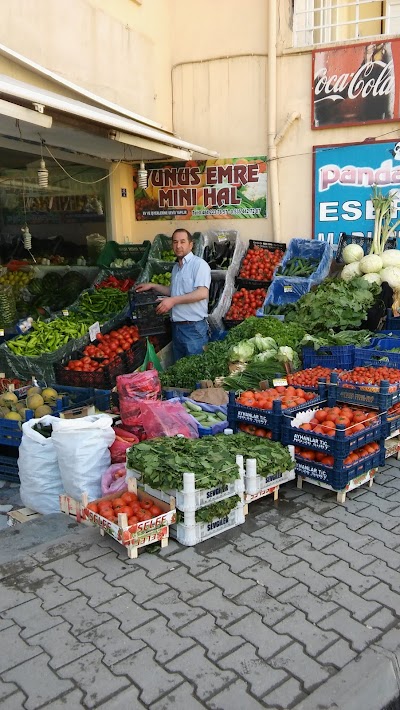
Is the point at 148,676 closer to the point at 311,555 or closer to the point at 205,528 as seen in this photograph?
the point at 205,528

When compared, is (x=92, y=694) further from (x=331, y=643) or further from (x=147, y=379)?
(x=147, y=379)

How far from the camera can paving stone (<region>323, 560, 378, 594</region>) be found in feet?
11.9

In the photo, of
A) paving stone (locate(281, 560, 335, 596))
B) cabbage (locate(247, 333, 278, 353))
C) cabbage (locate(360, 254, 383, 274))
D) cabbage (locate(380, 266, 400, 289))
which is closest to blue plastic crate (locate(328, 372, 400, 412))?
cabbage (locate(247, 333, 278, 353))

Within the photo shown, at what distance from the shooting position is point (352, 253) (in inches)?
348

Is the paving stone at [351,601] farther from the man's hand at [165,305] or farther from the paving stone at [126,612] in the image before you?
the man's hand at [165,305]

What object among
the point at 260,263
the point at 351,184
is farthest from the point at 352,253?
the point at 260,263

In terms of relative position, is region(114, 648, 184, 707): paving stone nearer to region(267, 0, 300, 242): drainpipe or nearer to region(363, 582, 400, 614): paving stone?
region(363, 582, 400, 614): paving stone

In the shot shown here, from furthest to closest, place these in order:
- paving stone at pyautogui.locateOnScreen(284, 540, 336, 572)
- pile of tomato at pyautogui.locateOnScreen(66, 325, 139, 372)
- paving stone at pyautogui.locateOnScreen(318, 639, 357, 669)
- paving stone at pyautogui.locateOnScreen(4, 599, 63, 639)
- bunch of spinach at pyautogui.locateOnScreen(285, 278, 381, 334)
Result: bunch of spinach at pyautogui.locateOnScreen(285, 278, 381, 334) < pile of tomato at pyautogui.locateOnScreen(66, 325, 139, 372) < paving stone at pyautogui.locateOnScreen(284, 540, 336, 572) < paving stone at pyautogui.locateOnScreen(4, 599, 63, 639) < paving stone at pyautogui.locateOnScreen(318, 639, 357, 669)

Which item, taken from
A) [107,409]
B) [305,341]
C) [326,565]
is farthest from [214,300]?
[326,565]

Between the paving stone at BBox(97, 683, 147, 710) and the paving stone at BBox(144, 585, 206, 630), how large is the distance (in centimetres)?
52

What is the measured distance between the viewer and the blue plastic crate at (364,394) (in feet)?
16.9

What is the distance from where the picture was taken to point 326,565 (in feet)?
12.7

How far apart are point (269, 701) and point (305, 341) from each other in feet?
14.9

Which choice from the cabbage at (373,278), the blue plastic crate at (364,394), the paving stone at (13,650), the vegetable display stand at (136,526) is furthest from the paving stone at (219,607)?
the cabbage at (373,278)
